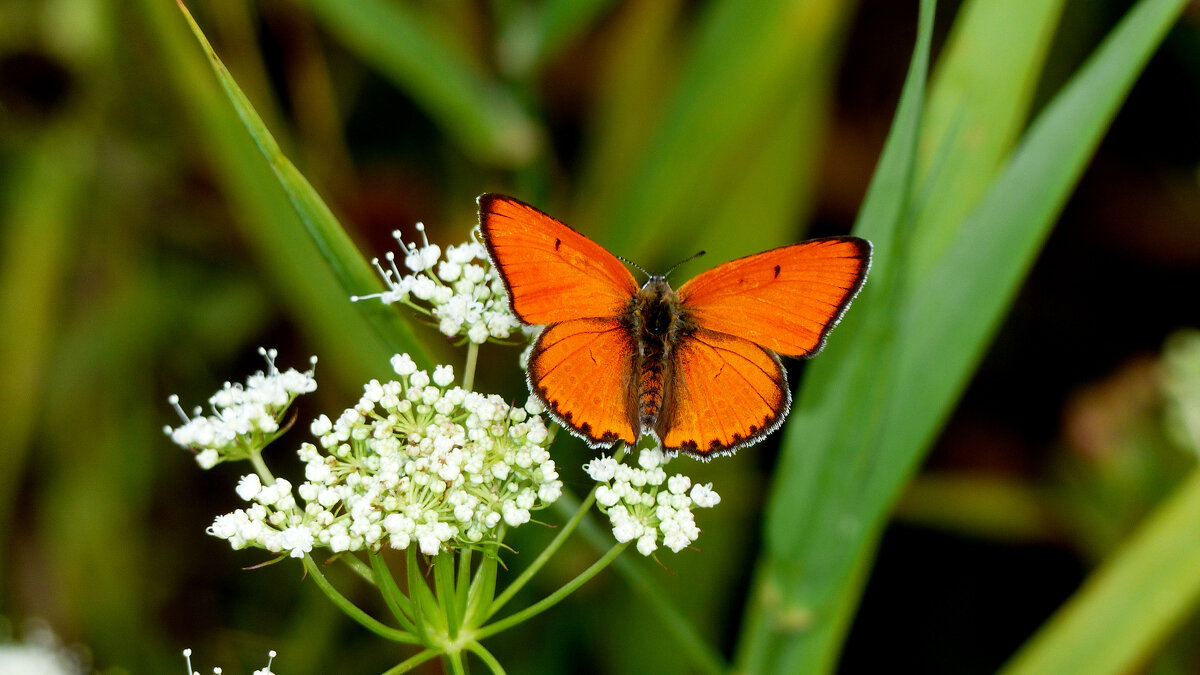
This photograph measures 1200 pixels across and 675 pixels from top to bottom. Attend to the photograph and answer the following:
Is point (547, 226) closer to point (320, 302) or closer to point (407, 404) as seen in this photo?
point (407, 404)

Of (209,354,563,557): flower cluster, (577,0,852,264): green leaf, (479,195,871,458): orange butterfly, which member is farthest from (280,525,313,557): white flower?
(577,0,852,264): green leaf

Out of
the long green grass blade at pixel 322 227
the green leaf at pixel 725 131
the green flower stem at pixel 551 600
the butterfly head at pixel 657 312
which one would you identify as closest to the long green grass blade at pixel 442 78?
the green leaf at pixel 725 131

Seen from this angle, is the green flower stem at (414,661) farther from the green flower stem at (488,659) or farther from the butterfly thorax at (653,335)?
the butterfly thorax at (653,335)

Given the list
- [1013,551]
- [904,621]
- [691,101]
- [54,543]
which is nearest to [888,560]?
[904,621]

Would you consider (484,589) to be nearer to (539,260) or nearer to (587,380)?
(587,380)

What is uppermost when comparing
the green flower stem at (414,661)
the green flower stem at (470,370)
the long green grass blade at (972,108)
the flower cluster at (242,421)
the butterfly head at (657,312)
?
the long green grass blade at (972,108)
